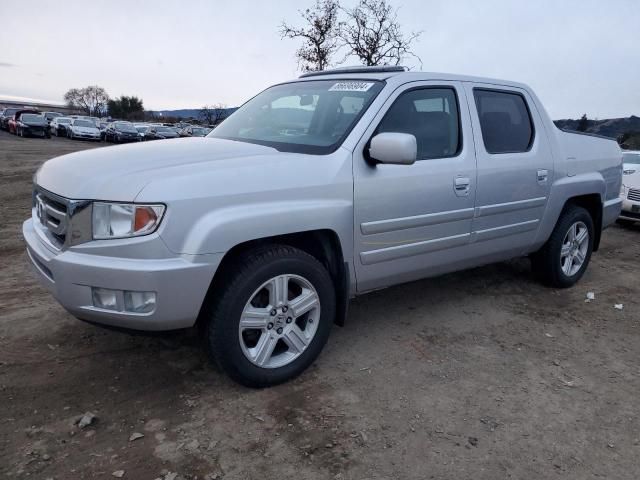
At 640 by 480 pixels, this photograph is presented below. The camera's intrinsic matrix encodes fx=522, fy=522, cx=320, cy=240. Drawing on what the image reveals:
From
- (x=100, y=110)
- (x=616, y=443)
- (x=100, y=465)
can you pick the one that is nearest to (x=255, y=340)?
(x=100, y=465)

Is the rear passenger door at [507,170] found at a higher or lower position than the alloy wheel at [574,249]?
higher

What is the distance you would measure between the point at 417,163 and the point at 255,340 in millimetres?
1584

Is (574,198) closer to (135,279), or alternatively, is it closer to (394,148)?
(394,148)

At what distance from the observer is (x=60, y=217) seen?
9.02 feet

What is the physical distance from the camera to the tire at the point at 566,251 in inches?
191

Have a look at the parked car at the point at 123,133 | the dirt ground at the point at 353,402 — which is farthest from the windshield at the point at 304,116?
the parked car at the point at 123,133

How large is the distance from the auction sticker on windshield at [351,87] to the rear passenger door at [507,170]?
92cm

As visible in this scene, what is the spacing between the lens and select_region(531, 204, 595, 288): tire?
4863 mm

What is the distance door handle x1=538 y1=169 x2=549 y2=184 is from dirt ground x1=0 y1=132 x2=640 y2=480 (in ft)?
3.73

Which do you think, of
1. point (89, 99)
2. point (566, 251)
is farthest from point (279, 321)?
point (89, 99)

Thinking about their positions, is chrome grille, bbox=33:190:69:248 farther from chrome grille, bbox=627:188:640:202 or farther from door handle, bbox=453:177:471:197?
chrome grille, bbox=627:188:640:202

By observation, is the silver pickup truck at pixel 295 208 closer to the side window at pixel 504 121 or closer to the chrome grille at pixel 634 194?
the side window at pixel 504 121

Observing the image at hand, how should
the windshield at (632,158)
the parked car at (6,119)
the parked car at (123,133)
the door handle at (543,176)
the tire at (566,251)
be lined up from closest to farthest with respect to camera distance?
the door handle at (543,176)
the tire at (566,251)
the windshield at (632,158)
the parked car at (123,133)
the parked car at (6,119)

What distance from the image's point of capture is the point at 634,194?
8.52 meters
